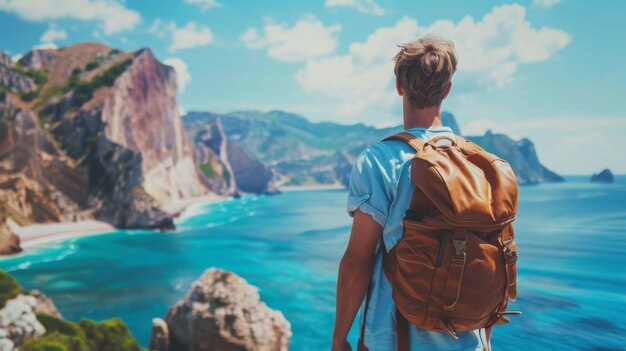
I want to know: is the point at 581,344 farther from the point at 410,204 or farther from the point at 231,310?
the point at 410,204

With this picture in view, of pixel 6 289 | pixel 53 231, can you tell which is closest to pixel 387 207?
pixel 6 289

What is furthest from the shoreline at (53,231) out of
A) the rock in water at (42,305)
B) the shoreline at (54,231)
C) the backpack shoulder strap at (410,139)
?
the backpack shoulder strap at (410,139)

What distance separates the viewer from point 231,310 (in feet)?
43.4

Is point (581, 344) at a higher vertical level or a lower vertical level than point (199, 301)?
lower

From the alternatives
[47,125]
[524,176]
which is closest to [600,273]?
[47,125]

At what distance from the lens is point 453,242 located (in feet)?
6.36

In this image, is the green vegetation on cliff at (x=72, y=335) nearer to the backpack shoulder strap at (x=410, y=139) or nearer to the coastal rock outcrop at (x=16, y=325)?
the coastal rock outcrop at (x=16, y=325)

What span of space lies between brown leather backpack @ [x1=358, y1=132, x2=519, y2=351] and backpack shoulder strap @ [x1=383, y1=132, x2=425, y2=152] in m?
0.01

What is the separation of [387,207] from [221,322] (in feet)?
40.6

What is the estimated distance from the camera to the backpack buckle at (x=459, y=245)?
1931 millimetres

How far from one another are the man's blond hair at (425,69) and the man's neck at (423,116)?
30mm

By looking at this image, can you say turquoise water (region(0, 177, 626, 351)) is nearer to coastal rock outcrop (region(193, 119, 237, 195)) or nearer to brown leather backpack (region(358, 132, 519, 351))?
brown leather backpack (region(358, 132, 519, 351))

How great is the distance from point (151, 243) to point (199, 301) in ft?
138

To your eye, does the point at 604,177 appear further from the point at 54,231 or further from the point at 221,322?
the point at 221,322
